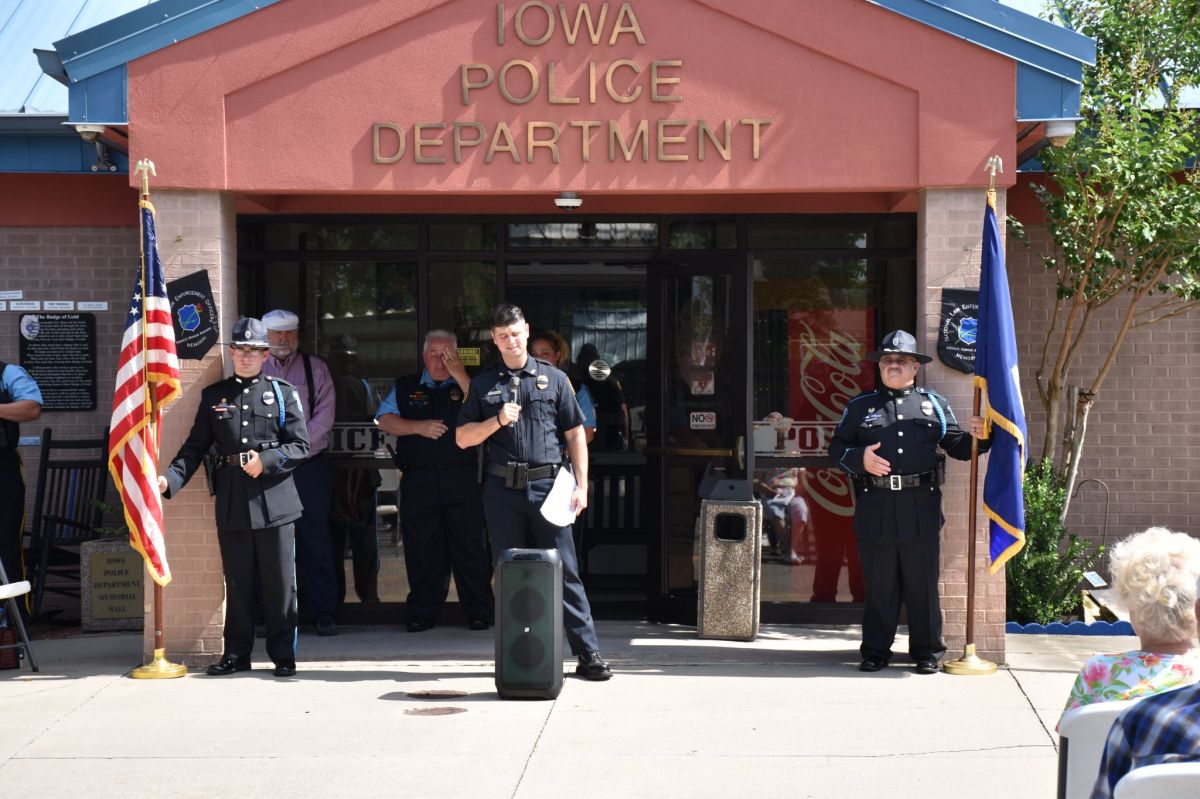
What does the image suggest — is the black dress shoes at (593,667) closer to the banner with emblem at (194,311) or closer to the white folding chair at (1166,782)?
Answer: the banner with emblem at (194,311)

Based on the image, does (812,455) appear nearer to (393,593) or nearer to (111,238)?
(393,593)

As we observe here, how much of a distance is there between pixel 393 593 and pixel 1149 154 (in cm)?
566

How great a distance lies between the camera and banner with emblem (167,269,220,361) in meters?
8.42

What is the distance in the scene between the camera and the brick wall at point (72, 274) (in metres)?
10.3

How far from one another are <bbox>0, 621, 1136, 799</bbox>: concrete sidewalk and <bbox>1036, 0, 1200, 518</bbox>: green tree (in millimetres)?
1995

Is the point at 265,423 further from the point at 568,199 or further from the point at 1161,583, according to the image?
the point at 1161,583

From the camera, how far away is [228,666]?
834cm

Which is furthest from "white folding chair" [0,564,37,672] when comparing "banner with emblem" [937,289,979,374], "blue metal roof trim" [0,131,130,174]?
"banner with emblem" [937,289,979,374]

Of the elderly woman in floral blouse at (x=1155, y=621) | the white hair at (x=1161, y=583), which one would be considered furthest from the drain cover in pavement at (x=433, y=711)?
the white hair at (x=1161, y=583)

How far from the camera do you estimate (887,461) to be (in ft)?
26.6

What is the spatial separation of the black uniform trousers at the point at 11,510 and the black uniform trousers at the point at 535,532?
131 inches

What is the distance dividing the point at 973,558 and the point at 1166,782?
5149mm

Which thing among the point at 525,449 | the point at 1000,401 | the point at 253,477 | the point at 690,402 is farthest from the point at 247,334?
the point at 1000,401

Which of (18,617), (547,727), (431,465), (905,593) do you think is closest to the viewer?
(547,727)
